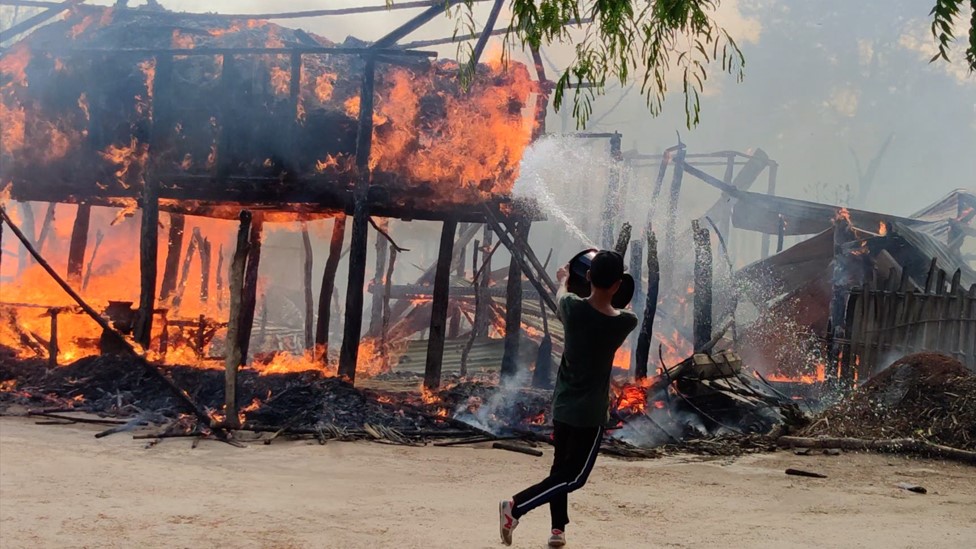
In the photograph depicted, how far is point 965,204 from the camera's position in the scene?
988 inches

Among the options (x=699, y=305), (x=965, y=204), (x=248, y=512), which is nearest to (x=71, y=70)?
(x=248, y=512)

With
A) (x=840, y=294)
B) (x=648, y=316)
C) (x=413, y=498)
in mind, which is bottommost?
(x=413, y=498)

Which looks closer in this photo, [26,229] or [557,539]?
[557,539]

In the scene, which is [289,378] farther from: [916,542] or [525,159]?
[916,542]

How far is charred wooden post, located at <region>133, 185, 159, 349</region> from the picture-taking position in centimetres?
1280

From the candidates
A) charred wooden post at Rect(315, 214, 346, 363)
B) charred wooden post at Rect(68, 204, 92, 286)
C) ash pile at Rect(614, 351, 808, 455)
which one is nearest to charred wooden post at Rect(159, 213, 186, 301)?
charred wooden post at Rect(68, 204, 92, 286)

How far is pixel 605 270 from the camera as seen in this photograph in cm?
491

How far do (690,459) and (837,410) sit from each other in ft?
9.25

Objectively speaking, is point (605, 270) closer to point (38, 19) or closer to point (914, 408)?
point (914, 408)

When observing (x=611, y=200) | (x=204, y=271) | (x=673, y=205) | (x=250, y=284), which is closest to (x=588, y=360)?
(x=250, y=284)

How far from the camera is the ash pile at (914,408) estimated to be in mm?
10141

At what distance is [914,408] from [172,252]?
14.6m

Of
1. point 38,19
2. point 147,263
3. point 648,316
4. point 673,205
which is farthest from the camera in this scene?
point 673,205

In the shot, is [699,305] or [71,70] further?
[699,305]
